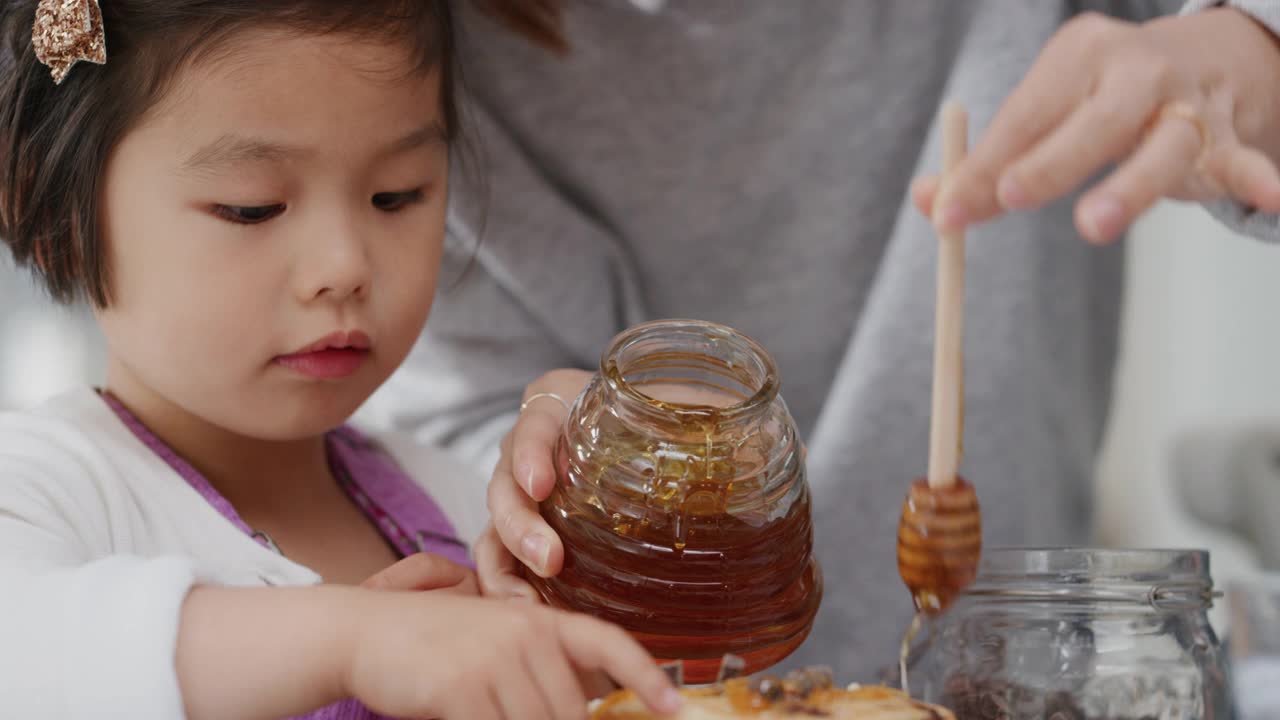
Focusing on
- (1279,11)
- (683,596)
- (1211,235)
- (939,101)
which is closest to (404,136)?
(683,596)

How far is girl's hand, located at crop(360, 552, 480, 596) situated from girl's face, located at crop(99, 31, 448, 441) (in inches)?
6.7

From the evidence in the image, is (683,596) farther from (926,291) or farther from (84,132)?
(926,291)

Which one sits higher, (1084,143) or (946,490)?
(1084,143)

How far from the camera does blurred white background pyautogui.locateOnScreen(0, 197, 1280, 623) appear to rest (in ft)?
6.57

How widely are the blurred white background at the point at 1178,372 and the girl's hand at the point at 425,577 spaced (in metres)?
1.45

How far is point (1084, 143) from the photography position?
0.55 meters

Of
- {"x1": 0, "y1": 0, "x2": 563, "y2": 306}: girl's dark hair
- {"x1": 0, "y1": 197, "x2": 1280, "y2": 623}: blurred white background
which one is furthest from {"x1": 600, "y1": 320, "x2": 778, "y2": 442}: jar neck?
{"x1": 0, "y1": 197, "x2": 1280, "y2": 623}: blurred white background

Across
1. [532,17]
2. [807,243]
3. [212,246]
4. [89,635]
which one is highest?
[532,17]

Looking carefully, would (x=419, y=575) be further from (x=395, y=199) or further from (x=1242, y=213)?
(x=1242, y=213)

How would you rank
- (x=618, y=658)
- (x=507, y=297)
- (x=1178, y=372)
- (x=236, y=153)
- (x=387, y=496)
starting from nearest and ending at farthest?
(x=618, y=658) < (x=236, y=153) < (x=387, y=496) < (x=507, y=297) < (x=1178, y=372)

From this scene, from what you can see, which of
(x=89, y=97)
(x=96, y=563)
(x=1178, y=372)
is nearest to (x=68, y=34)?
(x=89, y=97)

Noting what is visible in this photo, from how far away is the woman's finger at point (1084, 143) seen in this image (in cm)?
54

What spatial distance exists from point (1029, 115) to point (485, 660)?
360mm

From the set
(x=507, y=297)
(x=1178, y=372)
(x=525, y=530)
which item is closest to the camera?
(x=525, y=530)
